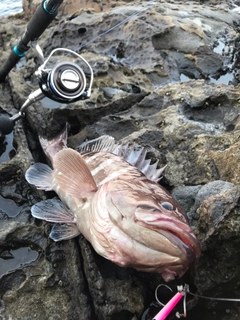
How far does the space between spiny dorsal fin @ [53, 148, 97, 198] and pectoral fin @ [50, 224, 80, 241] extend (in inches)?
10.9

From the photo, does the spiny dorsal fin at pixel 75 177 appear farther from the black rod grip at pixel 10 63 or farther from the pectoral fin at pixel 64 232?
the black rod grip at pixel 10 63

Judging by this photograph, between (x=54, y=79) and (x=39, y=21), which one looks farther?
(x=39, y=21)

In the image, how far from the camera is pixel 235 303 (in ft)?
9.21

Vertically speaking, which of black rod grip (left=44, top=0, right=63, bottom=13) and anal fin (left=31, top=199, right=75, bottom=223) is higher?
black rod grip (left=44, top=0, right=63, bottom=13)

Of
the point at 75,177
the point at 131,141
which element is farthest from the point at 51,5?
the point at 75,177

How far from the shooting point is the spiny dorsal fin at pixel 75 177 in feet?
10.8

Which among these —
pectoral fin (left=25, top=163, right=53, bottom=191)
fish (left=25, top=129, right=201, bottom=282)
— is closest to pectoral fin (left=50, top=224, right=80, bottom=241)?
fish (left=25, top=129, right=201, bottom=282)

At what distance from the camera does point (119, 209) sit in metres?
2.80

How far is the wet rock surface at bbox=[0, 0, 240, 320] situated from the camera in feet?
9.56

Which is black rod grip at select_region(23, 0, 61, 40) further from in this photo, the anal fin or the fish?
the anal fin

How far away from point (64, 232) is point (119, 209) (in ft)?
2.26

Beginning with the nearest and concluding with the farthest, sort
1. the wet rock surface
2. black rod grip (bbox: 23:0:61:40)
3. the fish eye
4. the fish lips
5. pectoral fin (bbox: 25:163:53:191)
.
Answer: the fish lips
the fish eye
the wet rock surface
pectoral fin (bbox: 25:163:53:191)
black rod grip (bbox: 23:0:61:40)

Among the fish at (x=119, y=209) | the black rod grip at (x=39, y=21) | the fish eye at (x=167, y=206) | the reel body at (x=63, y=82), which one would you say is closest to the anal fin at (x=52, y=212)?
the fish at (x=119, y=209)

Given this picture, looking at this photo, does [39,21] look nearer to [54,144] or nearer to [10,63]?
[10,63]
